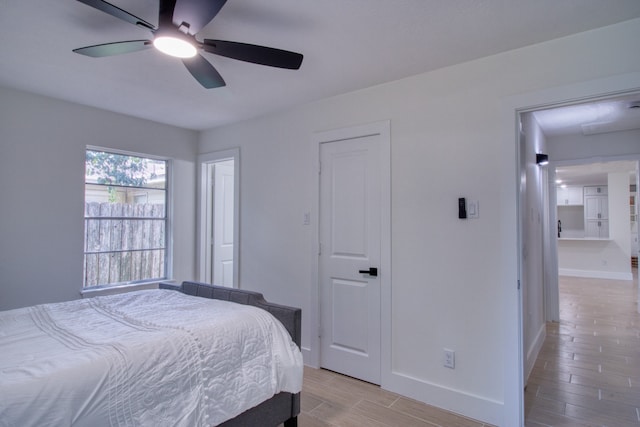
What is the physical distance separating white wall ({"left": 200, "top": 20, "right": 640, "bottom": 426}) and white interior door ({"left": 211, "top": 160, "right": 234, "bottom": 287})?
6.76 ft

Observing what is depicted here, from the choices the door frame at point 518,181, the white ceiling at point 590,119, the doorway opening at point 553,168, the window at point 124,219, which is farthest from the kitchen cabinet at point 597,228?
the window at point 124,219

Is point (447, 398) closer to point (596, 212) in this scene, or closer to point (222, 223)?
point (222, 223)

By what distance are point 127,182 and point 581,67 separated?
4.17 m

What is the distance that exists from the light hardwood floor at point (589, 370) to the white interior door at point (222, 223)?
3566 mm

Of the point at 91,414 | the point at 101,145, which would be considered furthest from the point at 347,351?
the point at 101,145

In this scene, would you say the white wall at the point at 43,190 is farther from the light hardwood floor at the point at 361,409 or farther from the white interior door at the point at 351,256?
the light hardwood floor at the point at 361,409

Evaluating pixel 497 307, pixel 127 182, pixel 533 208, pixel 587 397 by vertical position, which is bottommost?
pixel 587 397

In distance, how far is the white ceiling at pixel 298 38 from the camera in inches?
70.8

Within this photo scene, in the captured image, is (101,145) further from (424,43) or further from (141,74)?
(424,43)

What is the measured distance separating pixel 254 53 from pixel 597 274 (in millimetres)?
9059

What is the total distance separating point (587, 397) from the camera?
2633 mm

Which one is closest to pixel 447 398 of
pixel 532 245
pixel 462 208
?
pixel 462 208

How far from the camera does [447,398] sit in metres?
2.45

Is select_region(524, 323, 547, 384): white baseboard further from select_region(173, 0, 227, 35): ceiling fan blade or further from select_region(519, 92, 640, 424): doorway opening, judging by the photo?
select_region(173, 0, 227, 35): ceiling fan blade
